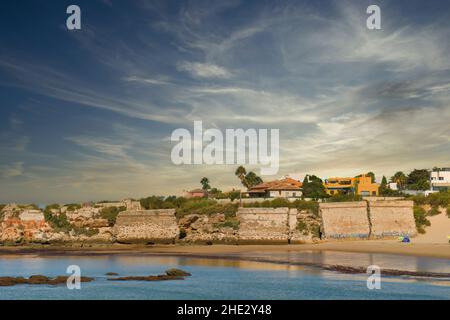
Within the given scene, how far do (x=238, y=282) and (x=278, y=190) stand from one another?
49.0 metres

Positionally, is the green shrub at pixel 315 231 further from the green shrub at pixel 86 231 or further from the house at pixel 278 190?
the house at pixel 278 190

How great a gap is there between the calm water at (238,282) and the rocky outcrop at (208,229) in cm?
1217

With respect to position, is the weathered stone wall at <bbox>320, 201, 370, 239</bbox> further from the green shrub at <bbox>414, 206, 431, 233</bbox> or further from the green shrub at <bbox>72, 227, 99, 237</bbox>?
the green shrub at <bbox>72, 227, 99, 237</bbox>

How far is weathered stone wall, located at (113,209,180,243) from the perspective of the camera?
50844mm

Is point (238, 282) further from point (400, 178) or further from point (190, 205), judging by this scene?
point (400, 178)

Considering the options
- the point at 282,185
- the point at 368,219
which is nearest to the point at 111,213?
the point at 368,219

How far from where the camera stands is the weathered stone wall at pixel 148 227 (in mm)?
50844

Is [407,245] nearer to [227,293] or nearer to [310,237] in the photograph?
[310,237]

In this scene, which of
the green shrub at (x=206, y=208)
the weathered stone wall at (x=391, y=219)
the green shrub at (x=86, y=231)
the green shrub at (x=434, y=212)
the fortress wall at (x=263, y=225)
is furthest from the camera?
the green shrub at (x=86, y=231)

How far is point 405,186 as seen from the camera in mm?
→ 100000

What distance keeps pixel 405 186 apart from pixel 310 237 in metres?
59.5

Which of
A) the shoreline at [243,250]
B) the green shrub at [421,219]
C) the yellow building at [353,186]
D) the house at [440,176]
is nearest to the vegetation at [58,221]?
the shoreline at [243,250]

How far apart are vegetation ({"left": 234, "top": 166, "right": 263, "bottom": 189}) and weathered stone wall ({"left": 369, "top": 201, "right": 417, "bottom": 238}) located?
4880 centimetres

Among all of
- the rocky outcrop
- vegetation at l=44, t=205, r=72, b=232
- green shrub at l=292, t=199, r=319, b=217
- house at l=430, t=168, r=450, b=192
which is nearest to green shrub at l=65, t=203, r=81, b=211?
vegetation at l=44, t=205, r=72, b=232
